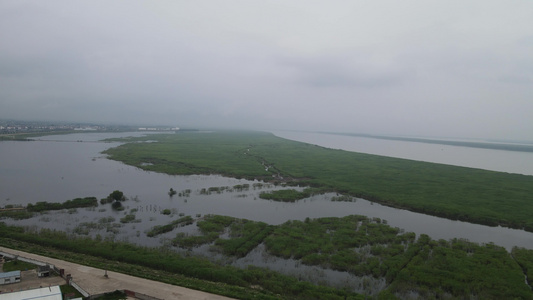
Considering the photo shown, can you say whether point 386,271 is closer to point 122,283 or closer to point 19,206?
point 122,283

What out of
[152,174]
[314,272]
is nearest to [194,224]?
[314,272]

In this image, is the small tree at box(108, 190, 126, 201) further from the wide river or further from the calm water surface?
the calm water surface

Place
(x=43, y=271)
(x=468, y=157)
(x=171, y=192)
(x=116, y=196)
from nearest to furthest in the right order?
(x=43, y=271)
(x=116, y=196)
(x=171, y=192)
(x=468, y=157)

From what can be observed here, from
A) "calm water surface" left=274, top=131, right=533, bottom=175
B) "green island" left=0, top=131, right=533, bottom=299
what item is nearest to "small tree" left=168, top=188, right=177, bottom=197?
"green island" left=0, top=131, right=533, bottom=299

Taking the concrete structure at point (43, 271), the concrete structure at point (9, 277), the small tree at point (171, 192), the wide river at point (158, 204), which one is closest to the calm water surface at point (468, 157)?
the wide river at point (158, 204)

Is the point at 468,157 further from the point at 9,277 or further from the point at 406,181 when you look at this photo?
the point at 9,277

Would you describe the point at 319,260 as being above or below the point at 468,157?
below

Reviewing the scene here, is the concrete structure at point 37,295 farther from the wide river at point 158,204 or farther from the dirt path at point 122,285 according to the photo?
the wide river at point 158,204

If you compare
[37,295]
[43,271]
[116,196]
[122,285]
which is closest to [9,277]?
[43,271]
